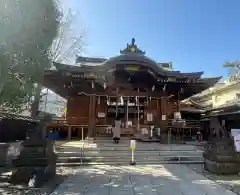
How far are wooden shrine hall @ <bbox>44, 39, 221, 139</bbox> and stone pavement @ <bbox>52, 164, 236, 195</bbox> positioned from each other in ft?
20.1

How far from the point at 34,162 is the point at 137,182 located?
315cm

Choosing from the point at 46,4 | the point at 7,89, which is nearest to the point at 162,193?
the point at 7,89

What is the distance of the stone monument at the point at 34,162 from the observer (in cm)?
582

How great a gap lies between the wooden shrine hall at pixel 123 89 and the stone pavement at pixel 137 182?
612cm

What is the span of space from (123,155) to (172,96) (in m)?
8.65

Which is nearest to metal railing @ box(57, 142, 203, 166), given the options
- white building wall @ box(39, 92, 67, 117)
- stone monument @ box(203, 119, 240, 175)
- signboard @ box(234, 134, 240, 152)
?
stone monument @ box(203, 119, 240, 175)

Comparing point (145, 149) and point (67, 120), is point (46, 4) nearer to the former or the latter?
point (145, 149)

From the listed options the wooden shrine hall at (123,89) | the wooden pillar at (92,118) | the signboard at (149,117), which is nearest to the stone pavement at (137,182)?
the wooden pillar at (92,118)

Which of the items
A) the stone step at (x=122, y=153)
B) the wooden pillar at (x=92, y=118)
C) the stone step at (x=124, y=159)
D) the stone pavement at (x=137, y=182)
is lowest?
the stone pavement at (x=137, y=182)

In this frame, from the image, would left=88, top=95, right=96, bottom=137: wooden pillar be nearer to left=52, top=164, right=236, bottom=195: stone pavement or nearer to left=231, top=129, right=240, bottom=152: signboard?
left=52, top=164, right=236, bottom=195: stone pavement

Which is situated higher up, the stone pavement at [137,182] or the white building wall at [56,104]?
the white building wall at [56,104]

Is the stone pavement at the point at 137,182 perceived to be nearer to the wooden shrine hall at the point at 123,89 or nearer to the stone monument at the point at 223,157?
the stone monument at the point at 223,157

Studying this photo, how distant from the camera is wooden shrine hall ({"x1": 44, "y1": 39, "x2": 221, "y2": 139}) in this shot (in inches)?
501

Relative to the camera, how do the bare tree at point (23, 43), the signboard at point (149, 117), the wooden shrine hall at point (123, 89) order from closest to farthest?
the bare tree at point (23, 43), the wooden shrine hall at point (123, 89), the signboard at point (149, 117)
